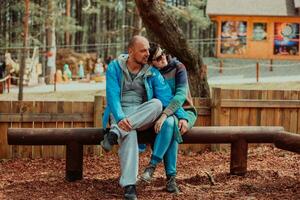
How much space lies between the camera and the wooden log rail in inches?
235

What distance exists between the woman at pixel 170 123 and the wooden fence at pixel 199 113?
198cm

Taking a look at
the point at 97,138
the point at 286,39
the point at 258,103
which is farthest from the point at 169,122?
the point at 286,39

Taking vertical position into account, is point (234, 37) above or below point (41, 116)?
above

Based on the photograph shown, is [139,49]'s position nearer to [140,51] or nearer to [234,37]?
[140,51]

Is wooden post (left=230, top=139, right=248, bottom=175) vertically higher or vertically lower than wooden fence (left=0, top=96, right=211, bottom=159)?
lower

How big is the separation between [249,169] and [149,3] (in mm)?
3270

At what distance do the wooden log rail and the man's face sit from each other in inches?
31.2

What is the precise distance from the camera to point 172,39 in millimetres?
9023

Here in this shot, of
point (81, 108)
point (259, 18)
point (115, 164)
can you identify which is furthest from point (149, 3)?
point (259, 18)

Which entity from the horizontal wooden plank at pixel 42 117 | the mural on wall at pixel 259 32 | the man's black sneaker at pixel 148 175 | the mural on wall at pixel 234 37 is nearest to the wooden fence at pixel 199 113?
the horizontal wooden plank at pixel 42 117

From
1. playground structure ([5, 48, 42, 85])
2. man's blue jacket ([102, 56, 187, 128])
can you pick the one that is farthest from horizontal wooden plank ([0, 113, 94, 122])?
playground structure ([5, 48, 42, 85])

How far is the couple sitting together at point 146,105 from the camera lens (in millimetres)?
5371

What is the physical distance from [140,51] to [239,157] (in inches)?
72.4

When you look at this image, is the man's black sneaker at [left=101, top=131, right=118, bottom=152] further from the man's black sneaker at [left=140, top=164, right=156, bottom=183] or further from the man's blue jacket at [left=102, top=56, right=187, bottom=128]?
the man's black sneaker at [left=140, top=164, right=156, bottom=183]
